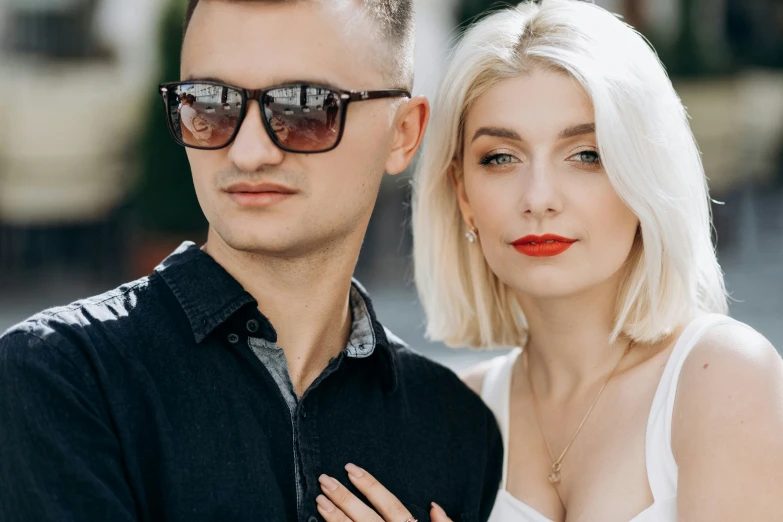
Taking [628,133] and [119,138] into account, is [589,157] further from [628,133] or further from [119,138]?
[119,138]

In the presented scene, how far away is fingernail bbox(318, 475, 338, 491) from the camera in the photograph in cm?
240

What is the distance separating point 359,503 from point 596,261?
100 centimetres

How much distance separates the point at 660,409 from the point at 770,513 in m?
0.40

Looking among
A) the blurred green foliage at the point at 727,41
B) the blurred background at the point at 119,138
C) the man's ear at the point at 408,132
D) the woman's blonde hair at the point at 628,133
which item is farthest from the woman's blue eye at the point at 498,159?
the blurred green foliage at the point at 727,41

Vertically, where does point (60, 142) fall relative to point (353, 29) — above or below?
below

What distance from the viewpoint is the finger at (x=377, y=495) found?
98.0 inches

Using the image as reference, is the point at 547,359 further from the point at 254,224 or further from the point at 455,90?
the point at 254,224

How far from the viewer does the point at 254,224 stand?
2.36m

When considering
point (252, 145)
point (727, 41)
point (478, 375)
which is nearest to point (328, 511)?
point (252, 145)

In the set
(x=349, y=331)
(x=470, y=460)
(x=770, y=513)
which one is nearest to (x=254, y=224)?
(x=349, y=331)

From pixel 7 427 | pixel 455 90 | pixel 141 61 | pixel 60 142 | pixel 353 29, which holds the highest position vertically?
pixel 353 29

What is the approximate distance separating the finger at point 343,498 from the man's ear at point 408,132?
0.81m

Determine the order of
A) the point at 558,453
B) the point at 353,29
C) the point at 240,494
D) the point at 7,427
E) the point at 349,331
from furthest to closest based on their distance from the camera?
the point at 558,453
the point at 349,331
the point at 353,29
the point at 240,494
the point at 7,427

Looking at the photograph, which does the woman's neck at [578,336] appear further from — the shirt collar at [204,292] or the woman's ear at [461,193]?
the shirt collar at [204,292]
